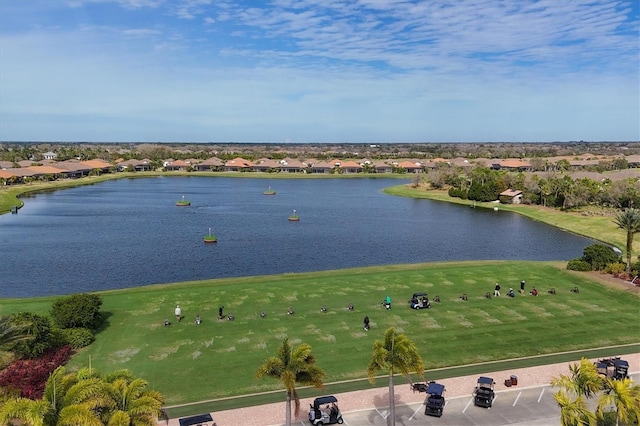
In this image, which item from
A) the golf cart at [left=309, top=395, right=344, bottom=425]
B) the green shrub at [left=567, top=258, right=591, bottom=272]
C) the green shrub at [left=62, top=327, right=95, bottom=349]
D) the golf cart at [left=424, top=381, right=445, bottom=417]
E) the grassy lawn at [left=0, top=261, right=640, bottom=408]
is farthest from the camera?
the green shrub at [left=567, top=258, right=591, bottom=272]

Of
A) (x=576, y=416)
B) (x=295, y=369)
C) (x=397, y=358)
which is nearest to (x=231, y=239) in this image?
(x=295, y=369)

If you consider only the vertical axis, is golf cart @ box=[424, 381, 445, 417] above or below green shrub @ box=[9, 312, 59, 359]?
below

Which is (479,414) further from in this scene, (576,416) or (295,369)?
(295,369)

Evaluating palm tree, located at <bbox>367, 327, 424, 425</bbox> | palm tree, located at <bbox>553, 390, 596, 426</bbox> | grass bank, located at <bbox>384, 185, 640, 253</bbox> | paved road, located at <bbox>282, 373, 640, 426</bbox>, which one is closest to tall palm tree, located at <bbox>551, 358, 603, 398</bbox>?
palm tree, located at <bbox>553, 390, 596, 426</bbox>

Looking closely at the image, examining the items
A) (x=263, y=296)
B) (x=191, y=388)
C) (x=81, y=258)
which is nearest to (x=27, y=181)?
(x=81, y=258)

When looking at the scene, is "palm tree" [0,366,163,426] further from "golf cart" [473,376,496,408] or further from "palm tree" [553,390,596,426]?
→ "golf cart" [473,376,496,408]

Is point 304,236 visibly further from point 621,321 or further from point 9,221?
point 9,221
